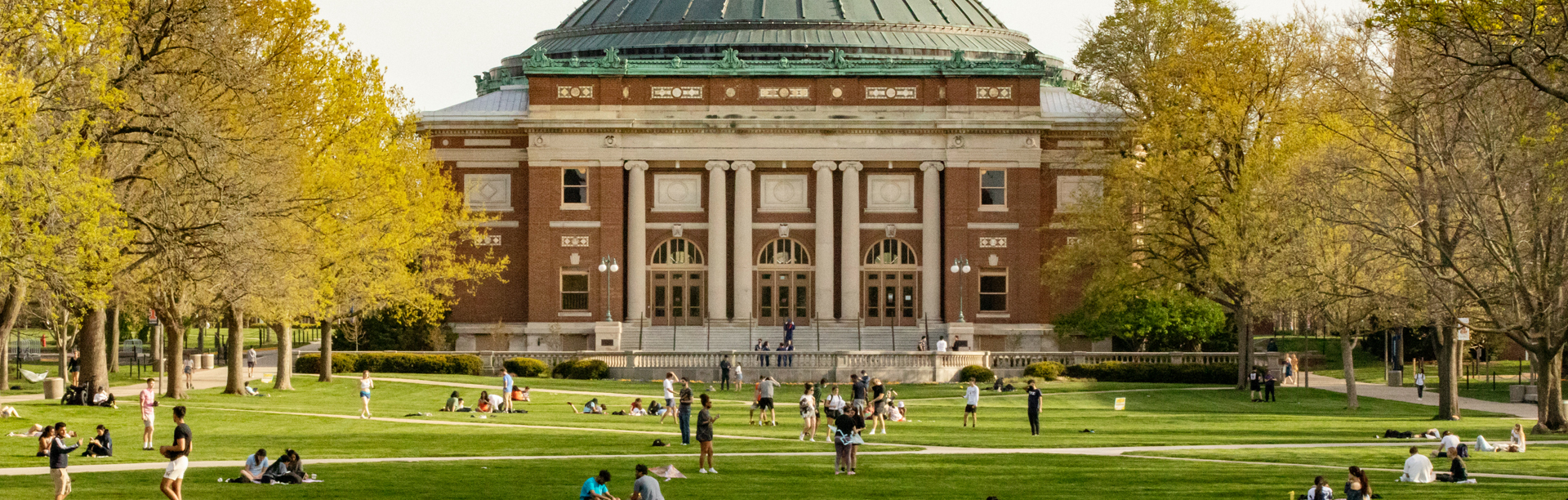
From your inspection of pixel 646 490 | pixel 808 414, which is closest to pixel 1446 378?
pixel 808 414

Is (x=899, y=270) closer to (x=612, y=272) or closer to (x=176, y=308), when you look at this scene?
(x=612, y=272)

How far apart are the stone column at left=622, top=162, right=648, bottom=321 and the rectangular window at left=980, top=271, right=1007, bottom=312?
15.0 m

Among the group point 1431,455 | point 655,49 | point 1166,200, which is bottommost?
point 1431,455

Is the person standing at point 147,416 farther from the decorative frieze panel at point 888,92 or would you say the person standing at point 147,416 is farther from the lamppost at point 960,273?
the decorative frieze panel at point 888,92

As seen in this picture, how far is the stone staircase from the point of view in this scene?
242ft

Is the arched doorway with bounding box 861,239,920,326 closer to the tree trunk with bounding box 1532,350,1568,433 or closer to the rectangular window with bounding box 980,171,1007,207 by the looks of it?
the rectangular window with bounding box 980,171,1007,207

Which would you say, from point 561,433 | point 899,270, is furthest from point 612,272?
point 561,433

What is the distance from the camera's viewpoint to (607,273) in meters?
75.6

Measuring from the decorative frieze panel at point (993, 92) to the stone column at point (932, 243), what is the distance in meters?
3.52

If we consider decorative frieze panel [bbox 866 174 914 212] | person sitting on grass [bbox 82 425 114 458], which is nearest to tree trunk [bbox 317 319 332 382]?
person sitting on grass [bbox 82 425 114 458]

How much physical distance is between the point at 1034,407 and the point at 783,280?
4001 centimetres

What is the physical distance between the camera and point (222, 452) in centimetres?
3284

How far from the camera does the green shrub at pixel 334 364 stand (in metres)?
63.8

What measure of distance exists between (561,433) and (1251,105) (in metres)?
25.7
